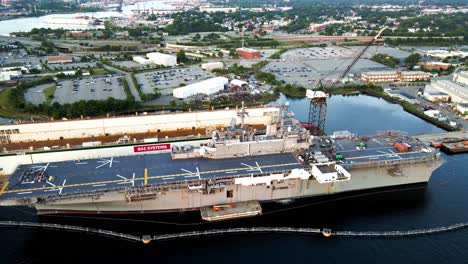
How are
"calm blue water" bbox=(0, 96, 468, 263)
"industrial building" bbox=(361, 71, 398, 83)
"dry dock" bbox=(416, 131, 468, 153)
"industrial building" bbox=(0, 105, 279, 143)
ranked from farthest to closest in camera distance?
"industrial building" bbox=(361, 71, 398, 83) → "dry dock" bbox=(416, 131, 468, 153) → "industrial building" bbox=(0, 105, 279, 143) → "calm blue water" bbox=(0, 96, 468, 263)

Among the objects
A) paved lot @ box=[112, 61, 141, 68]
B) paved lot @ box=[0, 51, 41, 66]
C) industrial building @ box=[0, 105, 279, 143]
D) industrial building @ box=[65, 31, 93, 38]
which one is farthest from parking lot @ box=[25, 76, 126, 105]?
industrial building @ box=[65, 31, 93, 38]

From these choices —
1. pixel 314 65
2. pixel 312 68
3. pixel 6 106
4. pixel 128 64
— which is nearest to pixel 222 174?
pixel 6 106

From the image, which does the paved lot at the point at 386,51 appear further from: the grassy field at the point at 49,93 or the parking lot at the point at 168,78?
the grassy field at the point at 49,93

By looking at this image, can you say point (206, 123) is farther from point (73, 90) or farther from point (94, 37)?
point (94, 37)

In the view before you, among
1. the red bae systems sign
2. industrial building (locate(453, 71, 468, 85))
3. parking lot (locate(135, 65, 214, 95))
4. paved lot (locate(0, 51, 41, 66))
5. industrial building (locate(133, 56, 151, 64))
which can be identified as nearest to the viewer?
the red bae systems sign

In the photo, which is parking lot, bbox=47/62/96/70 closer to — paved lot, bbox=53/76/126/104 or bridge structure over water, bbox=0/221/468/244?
paved lot, bbox=53/76/126/104

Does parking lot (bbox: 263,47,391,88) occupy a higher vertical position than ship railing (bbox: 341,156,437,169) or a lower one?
higher

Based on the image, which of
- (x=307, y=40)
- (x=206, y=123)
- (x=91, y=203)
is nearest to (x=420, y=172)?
(x=206, y=123)
